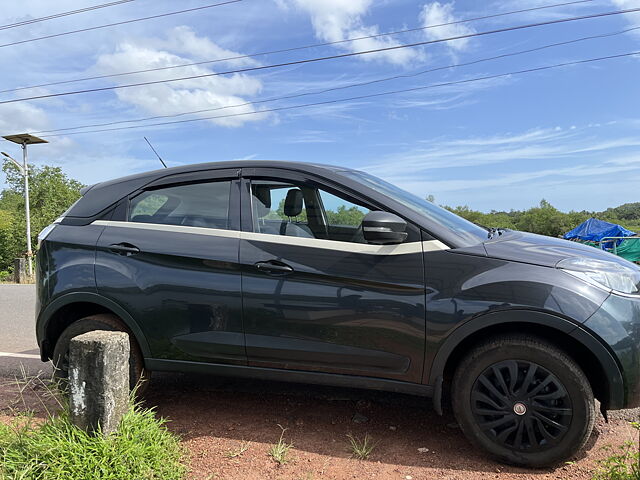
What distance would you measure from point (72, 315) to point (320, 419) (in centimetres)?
194

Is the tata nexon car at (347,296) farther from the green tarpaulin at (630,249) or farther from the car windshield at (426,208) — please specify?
the green tarpaulin at (630,249)

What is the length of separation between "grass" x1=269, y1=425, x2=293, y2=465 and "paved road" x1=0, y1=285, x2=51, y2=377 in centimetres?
290

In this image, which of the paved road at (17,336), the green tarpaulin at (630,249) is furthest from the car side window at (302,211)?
the green tarpaulin at (630,249)

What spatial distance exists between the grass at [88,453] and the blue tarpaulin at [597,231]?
22.7m

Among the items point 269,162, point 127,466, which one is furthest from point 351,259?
point 127,466

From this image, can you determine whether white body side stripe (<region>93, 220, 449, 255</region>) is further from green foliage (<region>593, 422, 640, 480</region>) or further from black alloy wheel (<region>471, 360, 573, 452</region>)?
green foliage (<region>593, 422, 640, 480</region>)

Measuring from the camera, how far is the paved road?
182 inches

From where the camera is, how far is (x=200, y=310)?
9.73 ft

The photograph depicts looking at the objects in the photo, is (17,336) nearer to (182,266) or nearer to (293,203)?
(182,266)

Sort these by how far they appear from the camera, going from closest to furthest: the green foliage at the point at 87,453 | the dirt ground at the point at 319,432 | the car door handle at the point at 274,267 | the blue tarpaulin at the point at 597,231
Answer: the green foliage at the point at 87,453 → the dirt ground at the point at 319,432 → the car door handle at the point at 274,267 → the blue tarpaulin at the point at 597,231

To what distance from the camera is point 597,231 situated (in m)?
22.5

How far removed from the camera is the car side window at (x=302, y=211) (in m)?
2.95

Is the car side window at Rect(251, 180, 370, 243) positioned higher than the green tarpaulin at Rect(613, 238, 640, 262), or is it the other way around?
the car side window at Rect(251, 180, 370, 243)

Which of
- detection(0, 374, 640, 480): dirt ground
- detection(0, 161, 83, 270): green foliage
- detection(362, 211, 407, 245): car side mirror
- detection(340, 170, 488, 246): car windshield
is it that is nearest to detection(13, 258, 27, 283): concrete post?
detection(0, 374, 640, 480): dirt ground
